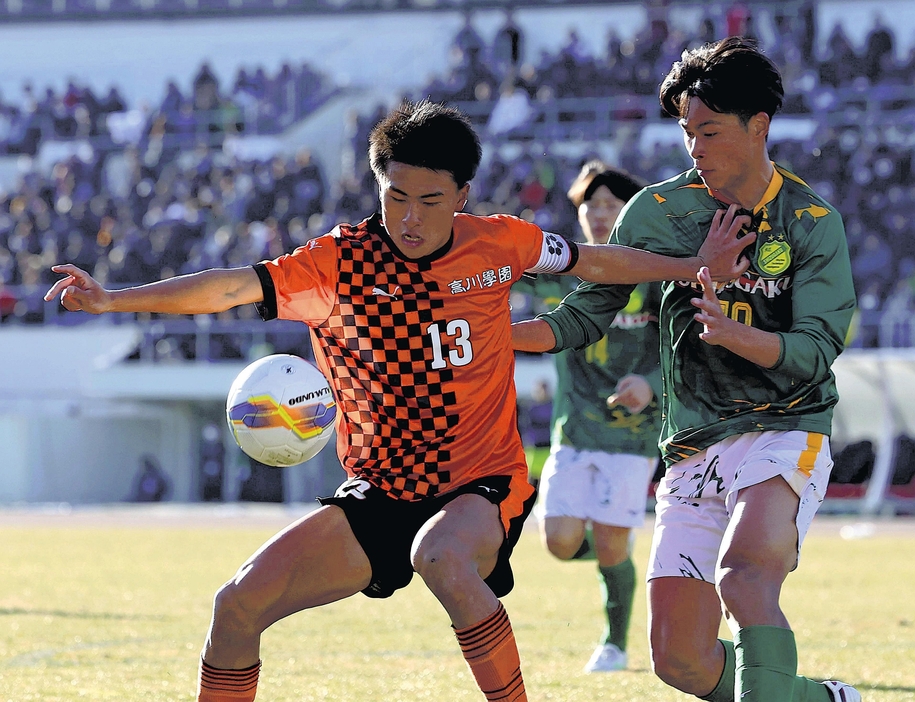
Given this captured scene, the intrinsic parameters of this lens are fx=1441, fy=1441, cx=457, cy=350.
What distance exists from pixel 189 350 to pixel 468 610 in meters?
20.6

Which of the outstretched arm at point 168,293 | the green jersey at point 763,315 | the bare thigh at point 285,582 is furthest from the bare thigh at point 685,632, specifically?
the outstretched arm at point 168,293

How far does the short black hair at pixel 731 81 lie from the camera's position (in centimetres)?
446

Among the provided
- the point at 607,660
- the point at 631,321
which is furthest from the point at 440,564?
the point at 631,321

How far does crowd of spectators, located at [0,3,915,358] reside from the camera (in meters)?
23.0

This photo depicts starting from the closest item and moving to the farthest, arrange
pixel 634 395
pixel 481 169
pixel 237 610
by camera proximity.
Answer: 1. pixel 237 610
2. pixel 634 395
3. pixel 481 169

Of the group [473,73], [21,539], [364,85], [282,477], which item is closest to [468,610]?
[21,539]

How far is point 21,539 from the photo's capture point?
16.4 meters

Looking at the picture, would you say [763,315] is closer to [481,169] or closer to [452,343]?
[452,343]

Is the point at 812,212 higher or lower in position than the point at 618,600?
higher

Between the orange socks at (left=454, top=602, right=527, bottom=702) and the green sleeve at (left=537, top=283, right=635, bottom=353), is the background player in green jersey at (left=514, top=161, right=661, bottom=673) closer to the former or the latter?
the green sleeve at (left=537, top=283, right=635, bottom=353)

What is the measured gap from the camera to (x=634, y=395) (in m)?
6.87

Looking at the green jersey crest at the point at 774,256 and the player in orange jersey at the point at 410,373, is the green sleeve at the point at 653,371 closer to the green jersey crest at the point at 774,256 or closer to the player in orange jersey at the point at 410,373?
the player in orange jersey at the point at 410,373

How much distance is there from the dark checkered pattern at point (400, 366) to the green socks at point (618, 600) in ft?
9.53

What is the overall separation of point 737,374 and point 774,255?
1.27 feet
